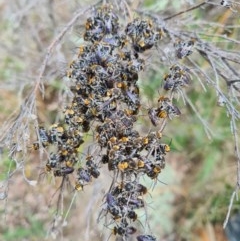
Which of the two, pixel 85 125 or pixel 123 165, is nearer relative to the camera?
pixel 123 165

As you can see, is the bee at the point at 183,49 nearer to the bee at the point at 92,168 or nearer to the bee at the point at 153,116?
the bee at the point at 153,116

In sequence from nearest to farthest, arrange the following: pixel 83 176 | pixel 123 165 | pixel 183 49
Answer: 1. pixel 123 165
2. pixel 83 176
3. pixel 183 49

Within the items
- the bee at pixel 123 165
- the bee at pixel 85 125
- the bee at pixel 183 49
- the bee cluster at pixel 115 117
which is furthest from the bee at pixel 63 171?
the bee at pixel 183 49

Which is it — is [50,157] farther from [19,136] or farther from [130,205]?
[130,205]

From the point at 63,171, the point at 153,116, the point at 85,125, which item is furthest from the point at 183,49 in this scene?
the point at 63,171

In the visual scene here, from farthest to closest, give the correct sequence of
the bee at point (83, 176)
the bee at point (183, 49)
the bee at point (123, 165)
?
the bee at point (183, 49) < the bee at point (83, 176) < the bee at point (123, 165)

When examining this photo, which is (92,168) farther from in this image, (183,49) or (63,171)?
(183,49)

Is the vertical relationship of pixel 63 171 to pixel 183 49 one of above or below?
below

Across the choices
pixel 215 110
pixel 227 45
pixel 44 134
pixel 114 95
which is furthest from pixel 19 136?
pixel 215 110
